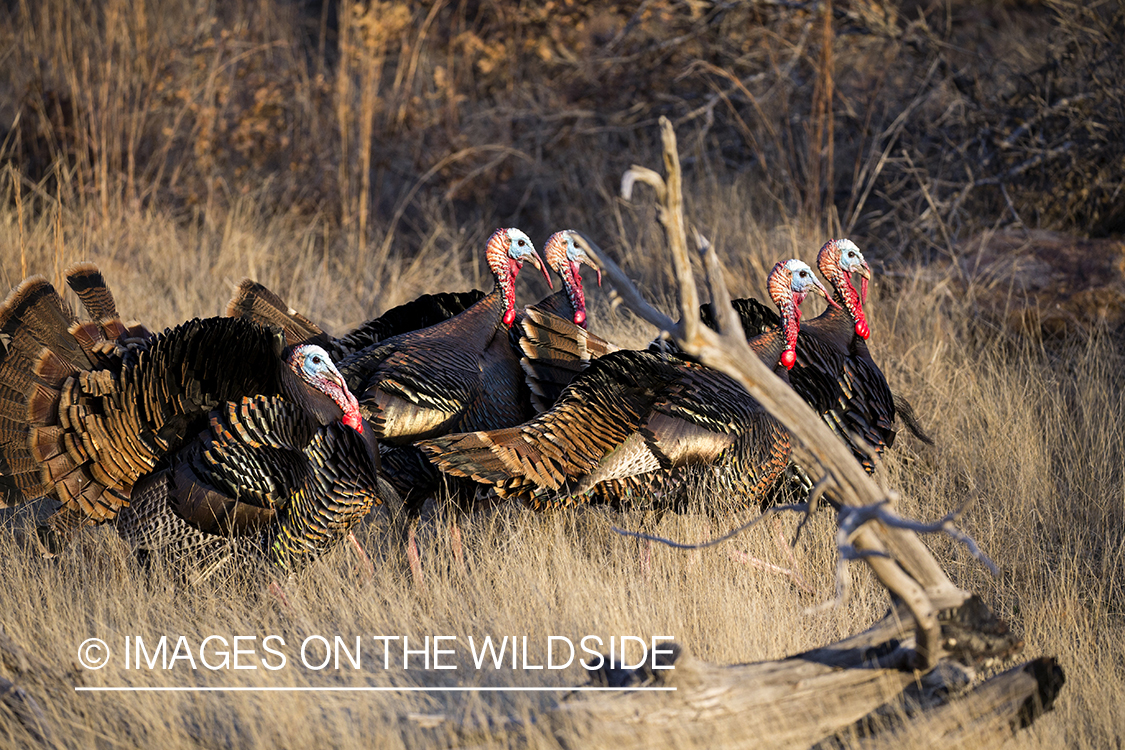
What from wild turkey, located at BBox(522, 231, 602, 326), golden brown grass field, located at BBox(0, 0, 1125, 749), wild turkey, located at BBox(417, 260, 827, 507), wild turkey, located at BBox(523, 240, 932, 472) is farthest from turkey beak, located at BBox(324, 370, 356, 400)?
wild turkey, located at BBox(522, 231, 602, 326)

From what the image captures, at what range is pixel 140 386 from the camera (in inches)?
121

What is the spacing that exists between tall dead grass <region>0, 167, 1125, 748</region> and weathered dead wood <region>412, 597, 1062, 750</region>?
368 millimetres

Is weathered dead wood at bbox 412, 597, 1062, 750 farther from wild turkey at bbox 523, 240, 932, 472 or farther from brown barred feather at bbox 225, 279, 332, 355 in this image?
brown barred feather at bbox 225, 279, 332, 355

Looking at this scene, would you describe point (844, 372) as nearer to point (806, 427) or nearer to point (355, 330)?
point (806, 427)

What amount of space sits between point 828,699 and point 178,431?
7.17 feet

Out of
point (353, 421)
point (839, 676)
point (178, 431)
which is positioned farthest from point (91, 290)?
point (839, 676)

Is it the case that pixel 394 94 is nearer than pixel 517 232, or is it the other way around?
pixel 517 232

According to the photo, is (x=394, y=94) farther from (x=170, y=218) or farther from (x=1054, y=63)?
(x=1054, y=63)

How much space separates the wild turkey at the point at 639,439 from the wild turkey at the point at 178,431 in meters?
0.42

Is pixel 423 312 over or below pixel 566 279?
below

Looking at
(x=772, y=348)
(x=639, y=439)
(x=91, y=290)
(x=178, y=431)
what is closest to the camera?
(x=178, y=431)

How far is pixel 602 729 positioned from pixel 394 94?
6.49m

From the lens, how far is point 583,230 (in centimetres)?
715

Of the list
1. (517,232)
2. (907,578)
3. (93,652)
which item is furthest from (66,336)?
(907,578)
